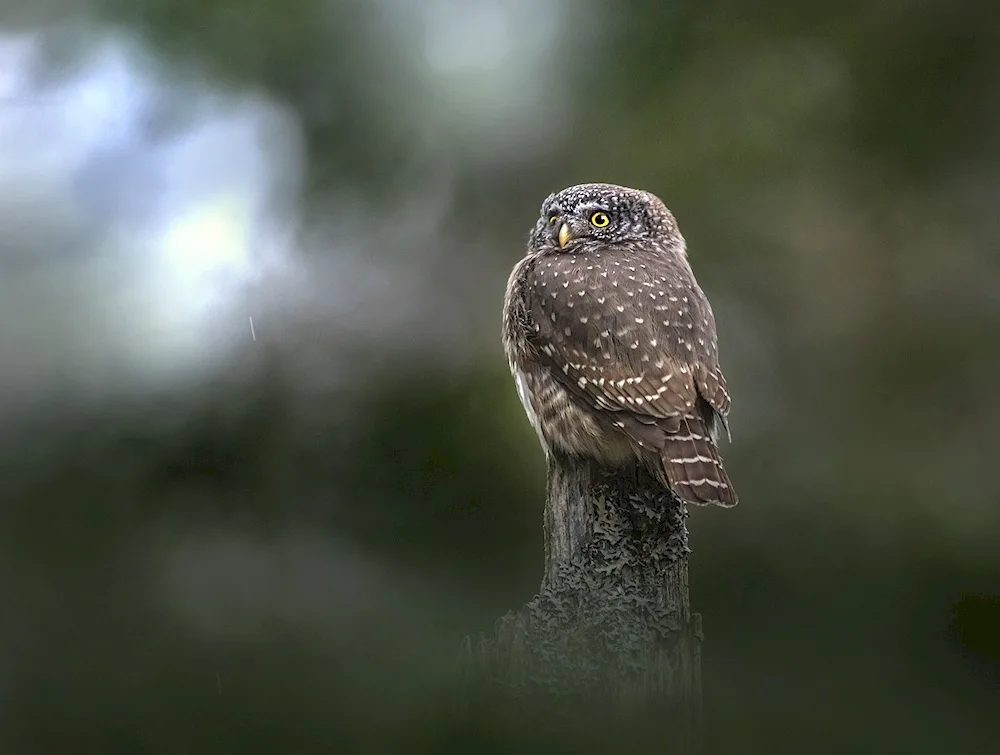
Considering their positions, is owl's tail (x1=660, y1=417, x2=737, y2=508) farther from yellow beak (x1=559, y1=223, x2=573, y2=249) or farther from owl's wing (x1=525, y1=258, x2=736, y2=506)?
yellow beak (x1=559, y1=223, x2=573, y2=249)

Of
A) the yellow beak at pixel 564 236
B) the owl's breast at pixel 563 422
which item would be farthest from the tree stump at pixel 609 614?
the yellow beak at pixel 564 236

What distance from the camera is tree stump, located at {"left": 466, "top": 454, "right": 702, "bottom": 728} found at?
1310 mm

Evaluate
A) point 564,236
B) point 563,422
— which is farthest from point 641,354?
point 564,236

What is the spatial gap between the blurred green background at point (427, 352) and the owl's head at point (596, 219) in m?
0.09

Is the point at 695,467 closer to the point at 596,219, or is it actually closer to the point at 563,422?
the point at 563,422

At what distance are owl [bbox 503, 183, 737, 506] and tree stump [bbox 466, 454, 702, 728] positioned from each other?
0.07 metres

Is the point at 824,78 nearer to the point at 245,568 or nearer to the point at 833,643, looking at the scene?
the point at 833,643

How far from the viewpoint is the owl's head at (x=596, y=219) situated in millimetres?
1841

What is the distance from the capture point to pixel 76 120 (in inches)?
65.1

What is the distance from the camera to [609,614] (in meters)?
1.38

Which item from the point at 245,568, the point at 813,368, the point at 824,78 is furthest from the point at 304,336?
the point at 824,78

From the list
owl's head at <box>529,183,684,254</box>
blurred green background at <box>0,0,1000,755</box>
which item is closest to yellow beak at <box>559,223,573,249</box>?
owl's head at <box>529,183,684,254</box>

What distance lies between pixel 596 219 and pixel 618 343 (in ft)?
1.24

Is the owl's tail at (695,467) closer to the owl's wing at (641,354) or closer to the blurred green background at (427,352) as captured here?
the owl's wing at (641,354)
